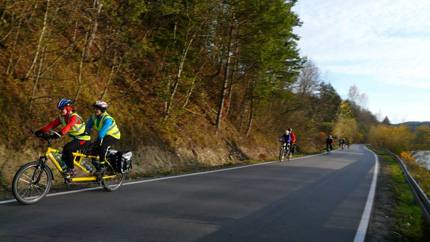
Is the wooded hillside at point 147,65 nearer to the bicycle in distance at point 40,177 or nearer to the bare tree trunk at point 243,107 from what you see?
the bare tree trunk at point 243,107

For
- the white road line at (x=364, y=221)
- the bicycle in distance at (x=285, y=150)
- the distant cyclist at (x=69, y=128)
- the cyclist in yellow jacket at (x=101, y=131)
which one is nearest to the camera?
the white road line at (x=364, y=221)

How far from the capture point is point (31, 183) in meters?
5.82

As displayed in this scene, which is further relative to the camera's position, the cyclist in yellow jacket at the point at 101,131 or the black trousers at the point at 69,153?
the cyclist in yellow jacket at the point at 101,131

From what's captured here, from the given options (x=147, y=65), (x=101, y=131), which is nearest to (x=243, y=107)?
(x=147, y=65)

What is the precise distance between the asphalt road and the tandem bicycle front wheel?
6.3 inches

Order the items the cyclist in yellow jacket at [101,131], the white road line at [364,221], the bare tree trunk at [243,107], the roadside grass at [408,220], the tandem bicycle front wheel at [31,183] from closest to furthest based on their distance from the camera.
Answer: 1. the white road line at [364,221]
2. the tandem bicycle front wheel at [31,183]
3. the roadside grass at [408,220]
4. the cyclist in yellow jacket at [101,131]
5. the bare tree trunk at [243,107]

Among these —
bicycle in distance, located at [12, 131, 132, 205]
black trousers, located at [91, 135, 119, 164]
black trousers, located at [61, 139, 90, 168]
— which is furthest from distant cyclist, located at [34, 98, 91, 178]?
black trousers, located at [91, 135, 119, 164]

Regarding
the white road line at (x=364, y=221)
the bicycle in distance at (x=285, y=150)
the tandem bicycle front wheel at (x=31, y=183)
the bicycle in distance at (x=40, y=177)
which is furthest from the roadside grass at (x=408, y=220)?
the bicycle in distance at (x=285, y=150)

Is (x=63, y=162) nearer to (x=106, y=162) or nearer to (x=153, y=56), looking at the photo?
(x=106, y=162)

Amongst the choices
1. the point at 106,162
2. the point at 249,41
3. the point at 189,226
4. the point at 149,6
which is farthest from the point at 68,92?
the point at 249,41

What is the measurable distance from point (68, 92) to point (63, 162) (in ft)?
21.2

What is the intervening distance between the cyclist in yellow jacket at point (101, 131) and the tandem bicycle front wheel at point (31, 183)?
121 cm

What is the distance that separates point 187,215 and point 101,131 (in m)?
2.78

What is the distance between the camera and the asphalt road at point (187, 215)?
4.55m
